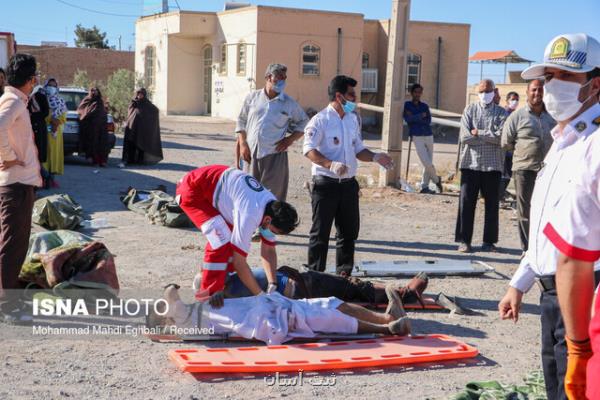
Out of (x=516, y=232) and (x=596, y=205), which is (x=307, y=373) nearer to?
(x=596, y=205)

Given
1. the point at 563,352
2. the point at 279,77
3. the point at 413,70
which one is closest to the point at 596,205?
the point at 563,352

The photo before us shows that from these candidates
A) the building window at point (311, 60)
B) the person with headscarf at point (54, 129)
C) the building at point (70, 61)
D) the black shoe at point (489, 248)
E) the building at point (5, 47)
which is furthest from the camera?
the building at point (70, 61)

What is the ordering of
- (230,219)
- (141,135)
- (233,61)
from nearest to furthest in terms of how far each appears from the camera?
(230,219) < (141,135) < (233,61)

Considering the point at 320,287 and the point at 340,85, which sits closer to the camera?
the point at 320,287

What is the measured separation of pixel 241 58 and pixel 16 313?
2739 cm

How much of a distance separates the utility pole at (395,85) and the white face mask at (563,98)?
1089cm

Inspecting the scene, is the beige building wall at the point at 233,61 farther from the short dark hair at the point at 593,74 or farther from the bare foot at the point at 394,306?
the short dark hair at the point at 593,74

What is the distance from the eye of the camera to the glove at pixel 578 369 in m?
2.68

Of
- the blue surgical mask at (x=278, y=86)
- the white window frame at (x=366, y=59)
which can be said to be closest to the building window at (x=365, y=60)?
the white window frame at (x=366, y=59)

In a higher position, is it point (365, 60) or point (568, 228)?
point (365, 60)

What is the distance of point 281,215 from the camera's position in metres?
5.34

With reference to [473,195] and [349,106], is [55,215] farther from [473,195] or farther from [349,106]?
[473,195]

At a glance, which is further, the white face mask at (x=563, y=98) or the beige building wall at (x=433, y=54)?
the beige building wall at (x=433, y=54)

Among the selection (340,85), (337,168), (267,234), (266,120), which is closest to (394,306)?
(267,234)
